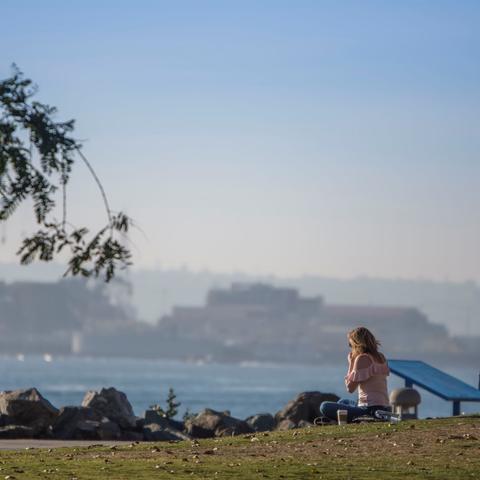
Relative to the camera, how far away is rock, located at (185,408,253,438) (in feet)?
75.7

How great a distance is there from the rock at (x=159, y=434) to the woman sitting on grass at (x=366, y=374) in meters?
3.80

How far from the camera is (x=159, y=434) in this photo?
22.6 metres

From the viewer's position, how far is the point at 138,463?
618 inches

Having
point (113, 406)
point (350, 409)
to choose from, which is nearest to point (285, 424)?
point (113, 406)

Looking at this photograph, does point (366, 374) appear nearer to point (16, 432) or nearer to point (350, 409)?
point (350, 409)

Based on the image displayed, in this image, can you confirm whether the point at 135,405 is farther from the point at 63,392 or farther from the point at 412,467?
the point at 412,467

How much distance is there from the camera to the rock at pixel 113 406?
76.2ft

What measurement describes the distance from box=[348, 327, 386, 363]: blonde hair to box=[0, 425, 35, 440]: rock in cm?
531

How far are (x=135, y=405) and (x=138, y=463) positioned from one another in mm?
81884

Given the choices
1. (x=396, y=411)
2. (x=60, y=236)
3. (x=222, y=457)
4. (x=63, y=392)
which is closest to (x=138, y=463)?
(x=222, y=457)

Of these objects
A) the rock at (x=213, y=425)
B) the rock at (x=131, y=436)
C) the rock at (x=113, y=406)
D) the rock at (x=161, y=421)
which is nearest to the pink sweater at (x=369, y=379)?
the rock at (x=213, y=425)

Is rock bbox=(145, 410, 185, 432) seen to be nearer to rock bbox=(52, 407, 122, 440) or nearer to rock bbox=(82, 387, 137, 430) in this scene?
rock bbox=(82, 387, 137, 430)

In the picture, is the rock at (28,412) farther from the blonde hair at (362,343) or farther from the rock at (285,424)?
the blonde hair at (362,343)

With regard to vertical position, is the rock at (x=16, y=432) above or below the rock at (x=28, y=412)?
below
